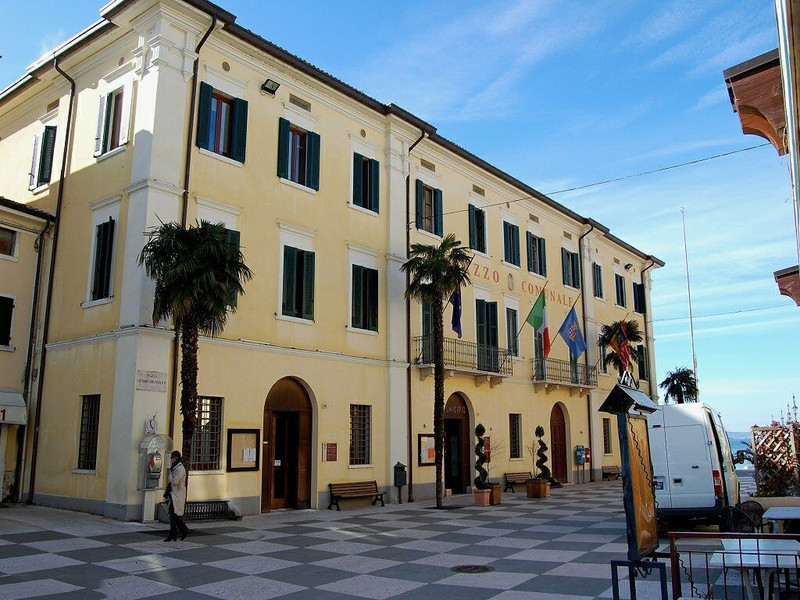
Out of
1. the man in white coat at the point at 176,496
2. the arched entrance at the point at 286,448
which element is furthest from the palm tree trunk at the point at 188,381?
the arched entrance at the point at 286,448

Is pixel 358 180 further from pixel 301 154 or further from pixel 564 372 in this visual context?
pixel 564 372

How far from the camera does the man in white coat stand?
12.6 metres

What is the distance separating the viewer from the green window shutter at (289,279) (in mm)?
18312

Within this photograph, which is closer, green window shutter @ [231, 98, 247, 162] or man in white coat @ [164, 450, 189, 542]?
man in white coat @ [164, 450, 189, 542]

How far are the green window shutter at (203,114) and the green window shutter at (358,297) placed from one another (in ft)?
19.1

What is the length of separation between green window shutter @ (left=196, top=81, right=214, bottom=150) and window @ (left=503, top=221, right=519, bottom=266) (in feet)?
46.4

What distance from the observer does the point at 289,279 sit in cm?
1847

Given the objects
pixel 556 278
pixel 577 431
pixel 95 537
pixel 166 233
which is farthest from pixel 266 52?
pixel 577 431

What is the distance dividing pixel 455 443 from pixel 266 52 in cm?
1413

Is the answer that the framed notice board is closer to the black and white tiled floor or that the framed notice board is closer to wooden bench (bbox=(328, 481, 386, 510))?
the black and white tiled floor

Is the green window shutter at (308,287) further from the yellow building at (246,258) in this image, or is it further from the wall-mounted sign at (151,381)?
the wall-mounted sign at (151,381)

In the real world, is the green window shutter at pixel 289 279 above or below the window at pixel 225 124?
below

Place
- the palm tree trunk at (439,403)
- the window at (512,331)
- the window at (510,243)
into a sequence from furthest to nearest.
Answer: the window at (510,243) < the window at (512,331) < the palm tree trunk at (439,403)

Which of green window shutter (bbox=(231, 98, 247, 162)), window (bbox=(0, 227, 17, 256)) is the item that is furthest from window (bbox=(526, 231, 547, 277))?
window (bbox=(0, 227, 17, 256))
